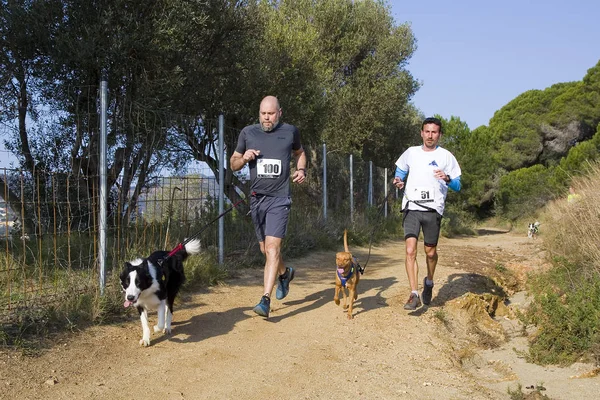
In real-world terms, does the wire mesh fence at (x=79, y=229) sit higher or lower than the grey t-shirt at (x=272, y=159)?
lower

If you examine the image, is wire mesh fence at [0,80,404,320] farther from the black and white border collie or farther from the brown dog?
the brown dog

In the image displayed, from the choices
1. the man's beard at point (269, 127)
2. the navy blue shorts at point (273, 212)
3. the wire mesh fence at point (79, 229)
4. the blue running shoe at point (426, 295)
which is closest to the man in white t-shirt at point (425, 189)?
the blue running shoe at point (426, 295)

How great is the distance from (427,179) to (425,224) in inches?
20.8

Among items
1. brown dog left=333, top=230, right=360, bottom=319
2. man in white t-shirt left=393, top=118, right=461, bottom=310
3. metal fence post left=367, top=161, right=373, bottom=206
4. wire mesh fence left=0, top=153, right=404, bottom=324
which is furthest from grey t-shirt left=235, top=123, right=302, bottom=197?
metal fence post left=367, top=161, right=373, bottom=206

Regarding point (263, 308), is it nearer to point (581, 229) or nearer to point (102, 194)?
point (102, 194)

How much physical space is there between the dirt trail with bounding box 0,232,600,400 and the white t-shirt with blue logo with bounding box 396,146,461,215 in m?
1.31

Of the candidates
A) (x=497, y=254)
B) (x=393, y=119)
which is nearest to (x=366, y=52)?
(x=393, y=119)

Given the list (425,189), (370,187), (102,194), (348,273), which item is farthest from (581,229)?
(370,187)

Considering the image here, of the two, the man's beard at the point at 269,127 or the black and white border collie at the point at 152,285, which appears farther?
the man's beard at the point at 269,127

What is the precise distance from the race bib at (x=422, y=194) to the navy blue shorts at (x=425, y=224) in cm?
15

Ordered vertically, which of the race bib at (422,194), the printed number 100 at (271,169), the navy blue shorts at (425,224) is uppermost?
the printed number 100 at (271,169)

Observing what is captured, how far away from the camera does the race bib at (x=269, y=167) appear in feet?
18.9

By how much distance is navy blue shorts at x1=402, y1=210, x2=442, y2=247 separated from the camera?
6.35 metres

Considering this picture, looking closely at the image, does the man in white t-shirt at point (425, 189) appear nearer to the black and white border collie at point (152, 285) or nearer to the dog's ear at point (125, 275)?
the black and white border collie at point (152, 285)
